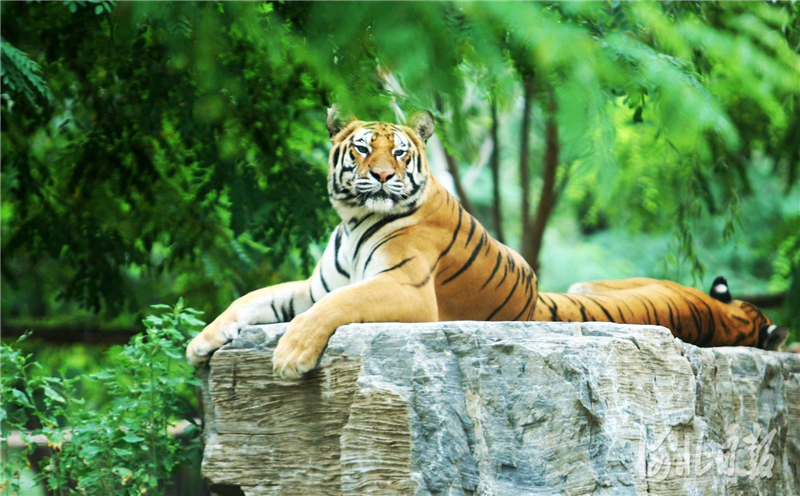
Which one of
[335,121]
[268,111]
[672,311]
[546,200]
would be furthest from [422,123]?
[546,200]

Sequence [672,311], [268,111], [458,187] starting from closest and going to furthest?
[672,311] → [268,111] → [458,187]

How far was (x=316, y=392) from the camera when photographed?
3.47 metres

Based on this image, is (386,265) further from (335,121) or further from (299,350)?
(335,121)

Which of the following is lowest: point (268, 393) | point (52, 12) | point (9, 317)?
point (9, 317)

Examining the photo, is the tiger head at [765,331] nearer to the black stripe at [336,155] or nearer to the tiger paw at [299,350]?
the black stripe at [336,155]

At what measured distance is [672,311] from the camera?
498cm

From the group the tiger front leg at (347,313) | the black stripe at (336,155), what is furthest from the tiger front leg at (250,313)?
the black stripe at (336,155)

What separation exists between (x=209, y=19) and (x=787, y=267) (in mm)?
6781

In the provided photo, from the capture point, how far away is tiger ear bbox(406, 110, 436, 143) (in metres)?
4.15

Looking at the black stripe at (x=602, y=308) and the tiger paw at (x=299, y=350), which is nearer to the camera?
the tiger paw at (x=299, y=350)

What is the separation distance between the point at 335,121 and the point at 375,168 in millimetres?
448

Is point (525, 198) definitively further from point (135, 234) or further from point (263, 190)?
point (135, 234)

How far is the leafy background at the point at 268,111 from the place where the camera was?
108 inches

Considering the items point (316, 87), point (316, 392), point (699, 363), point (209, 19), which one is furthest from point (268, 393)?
point (316, 87)
